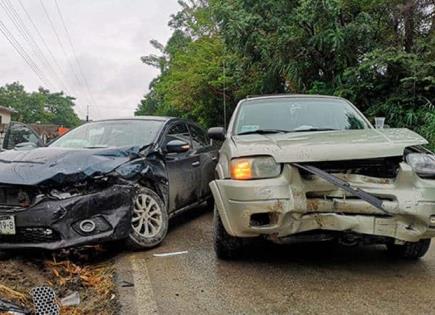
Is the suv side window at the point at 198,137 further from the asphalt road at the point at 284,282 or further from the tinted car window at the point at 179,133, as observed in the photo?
the asphalt road at the point at 284,282

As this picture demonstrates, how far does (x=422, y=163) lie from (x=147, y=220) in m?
2.63

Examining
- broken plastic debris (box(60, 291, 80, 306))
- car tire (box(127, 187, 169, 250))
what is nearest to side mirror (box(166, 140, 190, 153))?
car tire (box(127, 187, 169, 250))

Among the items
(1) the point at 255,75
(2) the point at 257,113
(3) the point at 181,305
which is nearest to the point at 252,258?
(3) the point at 181,305

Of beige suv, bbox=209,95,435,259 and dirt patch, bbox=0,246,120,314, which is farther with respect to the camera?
beige suv, bbox=209,95,435,259

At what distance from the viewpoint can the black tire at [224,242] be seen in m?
3.98

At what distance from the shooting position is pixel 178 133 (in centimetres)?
587

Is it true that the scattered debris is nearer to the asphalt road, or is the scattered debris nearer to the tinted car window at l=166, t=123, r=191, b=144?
the asphalt road

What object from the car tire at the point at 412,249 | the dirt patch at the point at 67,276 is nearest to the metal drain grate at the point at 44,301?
the dirt patch at the point at 67,276

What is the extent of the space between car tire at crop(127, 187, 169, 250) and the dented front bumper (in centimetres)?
138

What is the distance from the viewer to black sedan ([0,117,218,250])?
3959 millimetres

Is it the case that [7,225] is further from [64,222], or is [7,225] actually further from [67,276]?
[67,276]

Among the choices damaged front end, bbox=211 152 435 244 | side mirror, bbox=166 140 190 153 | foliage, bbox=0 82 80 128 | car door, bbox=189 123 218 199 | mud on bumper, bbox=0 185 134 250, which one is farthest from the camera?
foliage, bbox=0 82 80 128

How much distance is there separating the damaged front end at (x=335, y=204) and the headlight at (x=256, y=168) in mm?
52

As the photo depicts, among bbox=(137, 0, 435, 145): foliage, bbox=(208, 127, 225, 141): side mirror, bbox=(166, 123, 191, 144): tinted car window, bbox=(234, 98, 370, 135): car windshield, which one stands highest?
bbox=(137, 0, 435, 145): foliage
